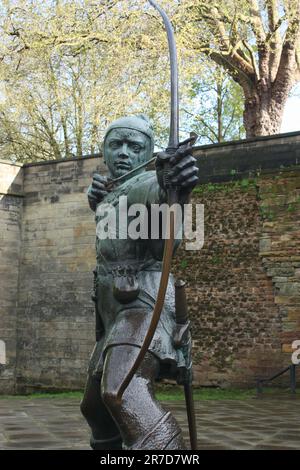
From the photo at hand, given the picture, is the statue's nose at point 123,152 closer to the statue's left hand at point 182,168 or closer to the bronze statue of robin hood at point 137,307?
the bronze statue of robin hood at point 137,307

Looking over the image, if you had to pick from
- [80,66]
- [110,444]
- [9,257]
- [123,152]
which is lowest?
[110,444]

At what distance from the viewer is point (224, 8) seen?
17.0 meters

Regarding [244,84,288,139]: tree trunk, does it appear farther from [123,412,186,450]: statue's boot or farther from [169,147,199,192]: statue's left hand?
[123,412,186,450]: statue's boot

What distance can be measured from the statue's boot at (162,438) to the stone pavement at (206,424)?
10.6 feet

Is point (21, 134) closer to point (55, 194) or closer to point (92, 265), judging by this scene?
point (55, 194)

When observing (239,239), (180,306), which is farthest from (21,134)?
(180,306)

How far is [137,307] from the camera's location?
3.44m

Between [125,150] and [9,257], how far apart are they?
11381 millimetres

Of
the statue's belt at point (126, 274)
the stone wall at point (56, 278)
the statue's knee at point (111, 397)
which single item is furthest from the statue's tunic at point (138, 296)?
the stone wall at point (56, 278)

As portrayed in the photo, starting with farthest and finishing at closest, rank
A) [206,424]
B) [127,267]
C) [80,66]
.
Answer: [80,66]
[206,424]
[127,267]

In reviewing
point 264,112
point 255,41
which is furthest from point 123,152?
point 255,41

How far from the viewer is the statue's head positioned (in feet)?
12.6

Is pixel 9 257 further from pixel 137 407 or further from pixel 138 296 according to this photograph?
pixel 137 407

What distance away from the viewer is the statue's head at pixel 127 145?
3.84 m
